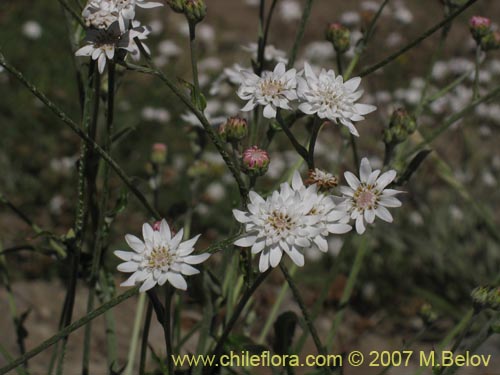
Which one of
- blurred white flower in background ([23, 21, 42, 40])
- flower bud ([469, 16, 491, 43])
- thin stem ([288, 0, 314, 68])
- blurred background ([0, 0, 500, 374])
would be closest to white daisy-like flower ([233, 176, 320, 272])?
thin stem ([288, 0, 314, 68])

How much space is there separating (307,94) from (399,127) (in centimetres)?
33

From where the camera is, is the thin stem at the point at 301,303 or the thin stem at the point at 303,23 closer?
the thin stem at the point at 301,303

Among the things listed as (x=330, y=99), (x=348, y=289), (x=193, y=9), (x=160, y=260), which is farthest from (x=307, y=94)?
(x=348, y=289)

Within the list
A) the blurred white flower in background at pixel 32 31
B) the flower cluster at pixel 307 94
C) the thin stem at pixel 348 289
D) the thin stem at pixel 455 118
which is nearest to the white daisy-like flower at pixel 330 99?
the flower cluster at pixel 307 94

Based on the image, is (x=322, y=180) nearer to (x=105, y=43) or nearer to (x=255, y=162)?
(x=255, y=162)

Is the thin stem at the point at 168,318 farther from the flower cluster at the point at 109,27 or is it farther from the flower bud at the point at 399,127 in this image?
the flower bud at the point at 399,127

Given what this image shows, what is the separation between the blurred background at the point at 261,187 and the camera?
8.29 feet

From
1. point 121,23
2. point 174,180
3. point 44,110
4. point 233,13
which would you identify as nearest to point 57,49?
point 44,110

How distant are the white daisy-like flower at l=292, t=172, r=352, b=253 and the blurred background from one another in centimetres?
71

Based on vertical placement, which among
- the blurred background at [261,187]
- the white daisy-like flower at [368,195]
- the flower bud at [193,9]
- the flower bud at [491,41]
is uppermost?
the blurred background at [261,187]

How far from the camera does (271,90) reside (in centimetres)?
113

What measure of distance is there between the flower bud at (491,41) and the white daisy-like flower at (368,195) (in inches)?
29.4

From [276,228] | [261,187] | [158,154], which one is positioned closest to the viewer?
[276,228]

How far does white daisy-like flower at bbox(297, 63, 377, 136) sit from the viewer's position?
1091mm
